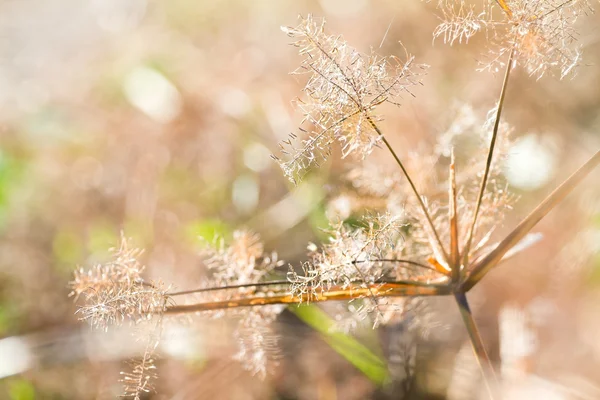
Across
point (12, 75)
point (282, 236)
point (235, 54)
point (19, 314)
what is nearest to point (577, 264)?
point (282, 236)

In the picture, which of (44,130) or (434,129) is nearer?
(434,129)

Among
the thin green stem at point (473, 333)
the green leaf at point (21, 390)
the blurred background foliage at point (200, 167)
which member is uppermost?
the blurred background foliage at point (200, 167)

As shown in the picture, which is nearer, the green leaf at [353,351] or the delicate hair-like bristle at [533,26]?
the delicate hair-like bristle at [533,26]

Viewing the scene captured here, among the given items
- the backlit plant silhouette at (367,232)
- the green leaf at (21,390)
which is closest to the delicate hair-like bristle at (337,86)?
the backlit plant silhouette at (367,232)

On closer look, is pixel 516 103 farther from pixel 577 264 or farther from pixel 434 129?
pixel 577 264

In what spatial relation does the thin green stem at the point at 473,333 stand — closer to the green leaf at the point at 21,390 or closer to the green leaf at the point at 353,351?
the green leaf at the point at 353,351

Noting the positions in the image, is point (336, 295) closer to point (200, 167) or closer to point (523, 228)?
point (523, 228)
